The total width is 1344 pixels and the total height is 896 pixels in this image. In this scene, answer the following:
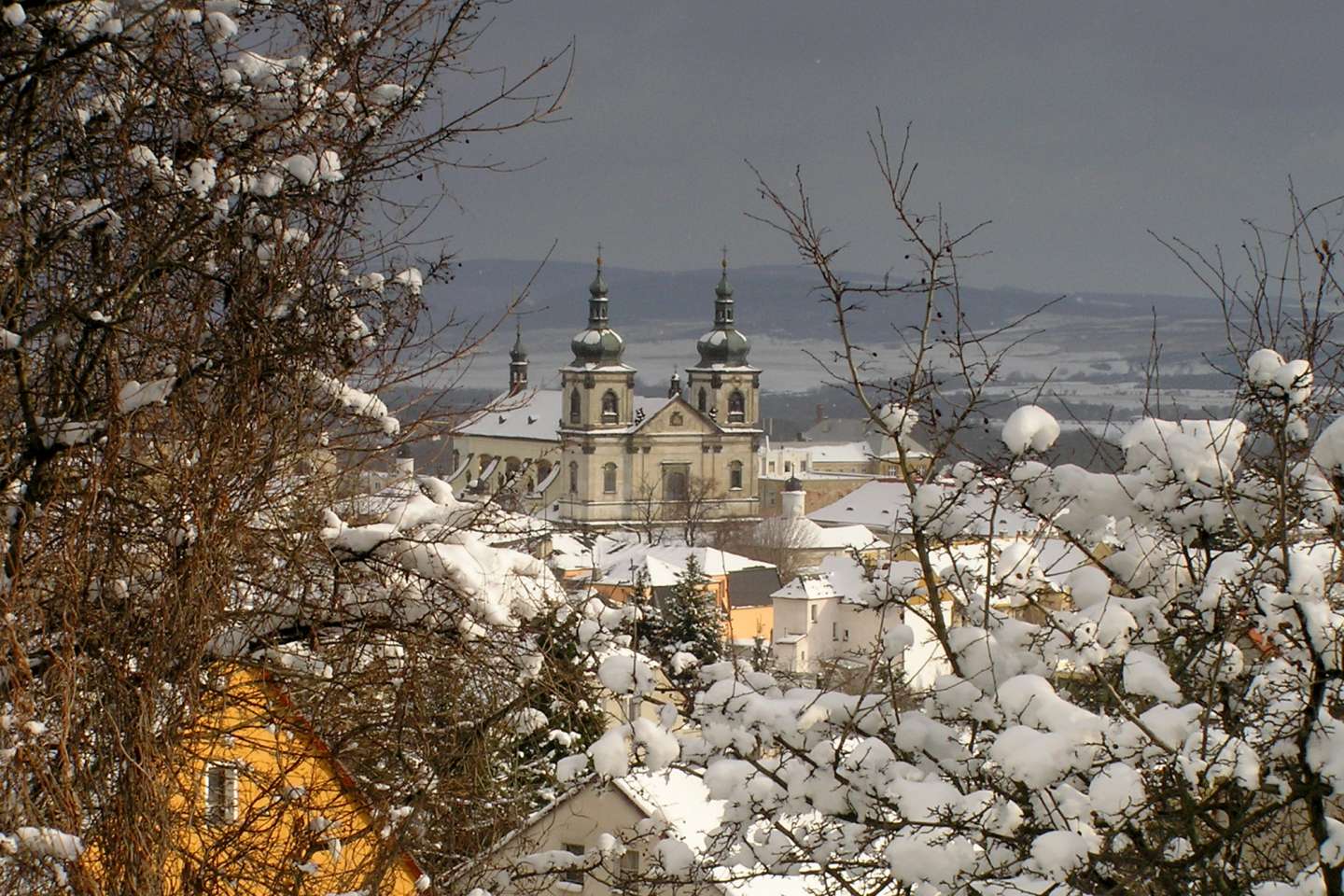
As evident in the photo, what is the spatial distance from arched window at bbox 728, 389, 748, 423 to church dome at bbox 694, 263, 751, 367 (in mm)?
1749

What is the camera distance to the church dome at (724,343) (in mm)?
87875

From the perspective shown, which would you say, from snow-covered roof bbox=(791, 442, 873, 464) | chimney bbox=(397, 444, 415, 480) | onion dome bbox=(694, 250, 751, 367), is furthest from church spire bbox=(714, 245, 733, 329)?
chimney bbox=(397, 444, 415, 480)

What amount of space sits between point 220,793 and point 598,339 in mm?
80954

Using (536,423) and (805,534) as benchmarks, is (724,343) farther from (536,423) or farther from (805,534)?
(805,534)

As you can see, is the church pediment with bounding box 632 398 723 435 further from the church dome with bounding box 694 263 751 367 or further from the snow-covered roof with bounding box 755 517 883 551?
the snow-covered roof with bounding box 755 517 883 551

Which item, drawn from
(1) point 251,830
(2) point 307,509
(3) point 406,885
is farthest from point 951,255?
(3) point 406,885

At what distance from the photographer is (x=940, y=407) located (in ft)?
15.4

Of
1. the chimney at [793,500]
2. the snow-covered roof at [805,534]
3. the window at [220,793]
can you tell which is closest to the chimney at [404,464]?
the window at [220,793]

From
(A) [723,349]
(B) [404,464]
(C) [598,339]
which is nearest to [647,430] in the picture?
(C) [598,339]

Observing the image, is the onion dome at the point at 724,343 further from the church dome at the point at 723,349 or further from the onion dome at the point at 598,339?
the onion dome at the point at 598,339

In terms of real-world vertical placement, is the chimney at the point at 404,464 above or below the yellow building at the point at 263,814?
above

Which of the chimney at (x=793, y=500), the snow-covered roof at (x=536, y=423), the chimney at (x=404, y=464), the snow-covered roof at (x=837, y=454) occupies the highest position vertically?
the snow-covered roof at (x=536, y=423)

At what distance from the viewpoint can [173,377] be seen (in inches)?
185

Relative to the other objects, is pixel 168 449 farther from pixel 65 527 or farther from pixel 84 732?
pixel 84 732
